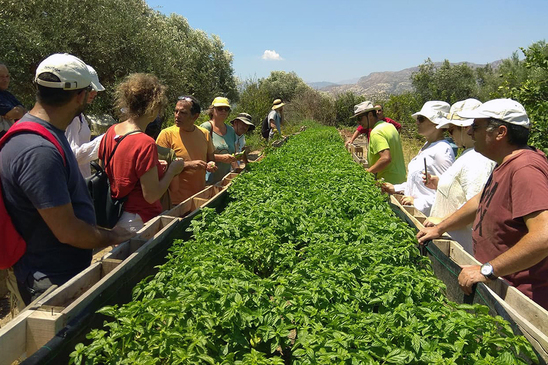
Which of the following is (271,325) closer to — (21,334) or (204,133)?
(21,334)

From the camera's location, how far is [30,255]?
7.37 feet

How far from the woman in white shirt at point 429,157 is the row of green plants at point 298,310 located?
1341 millimetres

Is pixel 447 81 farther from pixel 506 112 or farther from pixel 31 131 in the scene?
pixel 31 131

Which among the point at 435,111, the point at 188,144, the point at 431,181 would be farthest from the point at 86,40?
the point at 431,181

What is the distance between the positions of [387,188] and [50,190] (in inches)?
162

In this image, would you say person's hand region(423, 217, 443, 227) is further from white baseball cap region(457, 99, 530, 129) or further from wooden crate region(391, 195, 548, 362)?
white baseball cap region(457, 99, 530, 129)

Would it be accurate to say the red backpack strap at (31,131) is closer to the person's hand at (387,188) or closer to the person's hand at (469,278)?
the person's hand at (469,278)

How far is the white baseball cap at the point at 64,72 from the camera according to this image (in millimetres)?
2160

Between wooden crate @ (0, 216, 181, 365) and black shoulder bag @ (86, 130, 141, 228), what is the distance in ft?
1.93

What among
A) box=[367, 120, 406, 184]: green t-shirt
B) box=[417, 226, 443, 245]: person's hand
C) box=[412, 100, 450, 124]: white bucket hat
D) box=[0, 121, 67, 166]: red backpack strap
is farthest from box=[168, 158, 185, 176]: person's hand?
box=[367, 120, 406, 184]: green t-shirt

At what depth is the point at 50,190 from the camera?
2014 millimetres

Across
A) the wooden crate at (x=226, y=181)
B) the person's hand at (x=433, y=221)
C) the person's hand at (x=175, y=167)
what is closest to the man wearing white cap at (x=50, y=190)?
the person's hand at (x=175, y=167)

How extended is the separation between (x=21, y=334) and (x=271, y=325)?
4.06ft

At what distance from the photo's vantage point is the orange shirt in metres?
4.84
